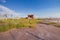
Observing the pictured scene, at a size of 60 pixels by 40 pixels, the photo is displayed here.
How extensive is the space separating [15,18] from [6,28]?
7.74 ft

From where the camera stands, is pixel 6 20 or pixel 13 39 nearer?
pixel 13 39

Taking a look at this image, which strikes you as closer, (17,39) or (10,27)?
(17,39)

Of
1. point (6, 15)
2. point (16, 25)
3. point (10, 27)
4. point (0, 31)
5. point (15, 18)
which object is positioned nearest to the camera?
point (0, 31)

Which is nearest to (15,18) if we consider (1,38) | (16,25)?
(16,25)

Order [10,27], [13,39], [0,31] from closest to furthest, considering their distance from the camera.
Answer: [13,39] → [0,31] → [10,27]

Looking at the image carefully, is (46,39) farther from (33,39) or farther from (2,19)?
(2,19)

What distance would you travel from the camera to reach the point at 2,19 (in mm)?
7109

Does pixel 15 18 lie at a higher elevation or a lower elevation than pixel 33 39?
higher

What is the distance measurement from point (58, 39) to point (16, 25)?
8.23ft

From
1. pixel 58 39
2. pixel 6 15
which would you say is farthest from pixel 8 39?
pixel 6 15

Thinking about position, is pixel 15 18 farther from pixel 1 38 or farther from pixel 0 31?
pixel 1 38

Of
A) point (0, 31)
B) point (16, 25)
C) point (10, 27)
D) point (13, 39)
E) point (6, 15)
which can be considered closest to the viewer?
point (13, 39)

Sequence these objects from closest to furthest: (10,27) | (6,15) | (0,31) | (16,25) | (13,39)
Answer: (13,39), (0,31), (10,27), (16,25), (6,15)

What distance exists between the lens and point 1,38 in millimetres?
4039
